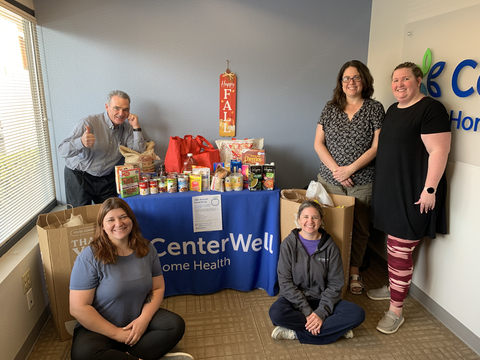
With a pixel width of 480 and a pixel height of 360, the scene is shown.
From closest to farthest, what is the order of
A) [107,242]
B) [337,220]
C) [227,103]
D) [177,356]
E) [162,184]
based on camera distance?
[107,242], [177,356], [337,220], [162,184], [227,103]

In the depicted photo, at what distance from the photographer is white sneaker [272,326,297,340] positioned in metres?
2.03

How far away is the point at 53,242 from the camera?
1891 mm

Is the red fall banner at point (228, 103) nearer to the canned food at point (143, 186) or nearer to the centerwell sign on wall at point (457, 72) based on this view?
the canned food at point (143, 186)

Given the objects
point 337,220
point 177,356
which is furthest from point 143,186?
point 337,220

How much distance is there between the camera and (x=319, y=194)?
93.7 inches

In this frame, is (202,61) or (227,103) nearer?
(202,61)

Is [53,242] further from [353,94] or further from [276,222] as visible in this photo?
[353,94]

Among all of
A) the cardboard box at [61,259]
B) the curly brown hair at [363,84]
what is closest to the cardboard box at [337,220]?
the curly brown hair at [363,84]

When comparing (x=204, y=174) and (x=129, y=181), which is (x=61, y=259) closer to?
(x=129, y=181)

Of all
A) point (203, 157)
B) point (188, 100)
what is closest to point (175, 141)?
point (203, 157)

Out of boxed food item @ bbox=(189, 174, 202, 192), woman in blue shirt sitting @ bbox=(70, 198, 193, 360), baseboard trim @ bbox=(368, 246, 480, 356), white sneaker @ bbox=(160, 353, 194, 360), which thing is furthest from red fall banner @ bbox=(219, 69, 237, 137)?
baseboard trim @ bbox=(368, 246, 480, 356)

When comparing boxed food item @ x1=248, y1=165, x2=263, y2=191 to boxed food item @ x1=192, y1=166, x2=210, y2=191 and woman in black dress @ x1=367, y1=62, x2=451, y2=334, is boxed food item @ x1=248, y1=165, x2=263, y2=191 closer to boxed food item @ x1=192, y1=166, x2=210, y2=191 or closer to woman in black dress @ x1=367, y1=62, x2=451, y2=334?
boxed food item @ x1=192, y1=166, x2=210, y2=191

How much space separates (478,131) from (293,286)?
55.7 inches

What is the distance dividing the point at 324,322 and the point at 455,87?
163 cm
